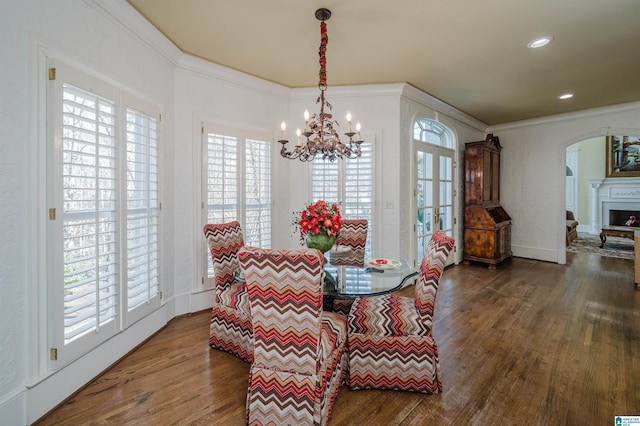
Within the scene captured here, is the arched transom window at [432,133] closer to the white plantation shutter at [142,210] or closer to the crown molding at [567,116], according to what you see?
the crown molding at [567,116]

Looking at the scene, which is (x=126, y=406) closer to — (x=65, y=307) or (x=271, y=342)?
(x=65, y=307)

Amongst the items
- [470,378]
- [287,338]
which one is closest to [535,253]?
[470,378]

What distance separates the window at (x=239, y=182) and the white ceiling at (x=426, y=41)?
33.3 inches

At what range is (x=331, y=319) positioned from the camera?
1.95 metres

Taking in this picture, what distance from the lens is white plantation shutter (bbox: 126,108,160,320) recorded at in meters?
2.45

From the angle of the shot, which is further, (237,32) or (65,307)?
(237,32)

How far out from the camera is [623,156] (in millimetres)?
7680

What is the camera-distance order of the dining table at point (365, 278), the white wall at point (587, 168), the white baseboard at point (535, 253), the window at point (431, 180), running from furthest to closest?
the white wall at point (587, 168) → the white baseboard at point (535, 253) → the window at point (431, 180) → the dining table at point (365, 278)

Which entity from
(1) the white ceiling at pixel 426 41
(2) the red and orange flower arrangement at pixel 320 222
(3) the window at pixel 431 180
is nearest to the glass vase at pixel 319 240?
(2) the red and orange flower arrangement at pixel 320 222

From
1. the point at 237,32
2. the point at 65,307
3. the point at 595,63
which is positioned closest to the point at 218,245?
the point at 65,307

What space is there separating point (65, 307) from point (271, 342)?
1.40 meters

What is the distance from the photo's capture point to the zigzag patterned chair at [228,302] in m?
2.30

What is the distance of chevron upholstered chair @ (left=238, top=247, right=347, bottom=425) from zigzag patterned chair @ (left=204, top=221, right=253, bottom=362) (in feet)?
2.28

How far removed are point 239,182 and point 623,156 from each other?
9955 millimetres
